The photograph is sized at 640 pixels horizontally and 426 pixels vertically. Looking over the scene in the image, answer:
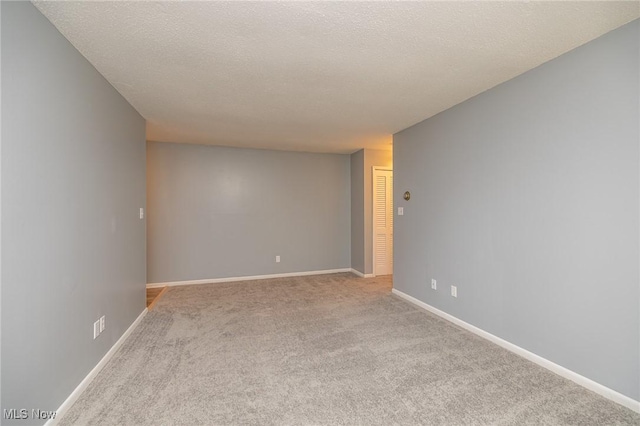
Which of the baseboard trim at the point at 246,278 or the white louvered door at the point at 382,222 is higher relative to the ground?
the white louvered door at the point at 382,222

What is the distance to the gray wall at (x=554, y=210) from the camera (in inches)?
70.1

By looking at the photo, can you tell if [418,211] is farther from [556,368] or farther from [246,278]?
[246,278]

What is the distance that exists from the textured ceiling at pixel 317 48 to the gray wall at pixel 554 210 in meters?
0.27

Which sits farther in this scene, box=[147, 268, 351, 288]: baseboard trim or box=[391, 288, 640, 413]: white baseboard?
box=[147, 268, 351, 288]: baseboard trim

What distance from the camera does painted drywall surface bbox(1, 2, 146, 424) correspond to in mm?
1366

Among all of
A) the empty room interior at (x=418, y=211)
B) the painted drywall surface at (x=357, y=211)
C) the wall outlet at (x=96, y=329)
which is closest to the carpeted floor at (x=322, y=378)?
the empty room interior at (x=418, y=211)

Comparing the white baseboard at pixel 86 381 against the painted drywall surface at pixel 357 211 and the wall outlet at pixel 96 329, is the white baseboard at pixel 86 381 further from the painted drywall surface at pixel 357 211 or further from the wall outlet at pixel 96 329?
the painted drywall surface at pixel 357 211

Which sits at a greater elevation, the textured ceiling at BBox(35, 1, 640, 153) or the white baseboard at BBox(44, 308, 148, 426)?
the textured ceiling at BBox(35, 1, 640, 153)

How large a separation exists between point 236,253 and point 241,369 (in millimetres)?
3034

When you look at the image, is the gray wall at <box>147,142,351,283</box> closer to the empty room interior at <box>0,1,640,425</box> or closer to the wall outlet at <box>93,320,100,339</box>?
the empty room interior at <box>0,1,640,425</box>

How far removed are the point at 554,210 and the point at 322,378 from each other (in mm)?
2203

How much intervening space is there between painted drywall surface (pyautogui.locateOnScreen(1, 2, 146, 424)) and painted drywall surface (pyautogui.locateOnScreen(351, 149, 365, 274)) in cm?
382

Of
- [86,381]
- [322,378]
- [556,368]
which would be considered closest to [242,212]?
[86,381]

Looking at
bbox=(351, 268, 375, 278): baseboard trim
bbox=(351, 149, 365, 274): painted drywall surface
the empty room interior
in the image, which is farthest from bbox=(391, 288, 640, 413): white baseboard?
bbox=(351, 149, 365, 274): painted drywall surface
